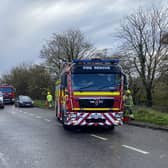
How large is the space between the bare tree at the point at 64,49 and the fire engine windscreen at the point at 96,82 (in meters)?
41.0

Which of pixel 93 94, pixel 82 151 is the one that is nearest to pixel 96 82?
pixel 93 94

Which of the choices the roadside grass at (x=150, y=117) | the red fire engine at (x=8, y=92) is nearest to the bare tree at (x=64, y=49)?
the red fire engine at (x=8, y=92)

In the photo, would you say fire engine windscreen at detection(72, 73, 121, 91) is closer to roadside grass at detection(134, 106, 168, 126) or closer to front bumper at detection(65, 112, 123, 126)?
front bumper at detection(65, 112, 123, 126)

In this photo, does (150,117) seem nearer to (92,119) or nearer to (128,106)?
(128,106)

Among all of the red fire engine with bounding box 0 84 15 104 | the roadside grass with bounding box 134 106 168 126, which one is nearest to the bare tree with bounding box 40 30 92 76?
the red fire engine with bounding box 0 84 15 104

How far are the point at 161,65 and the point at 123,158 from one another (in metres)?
36.3

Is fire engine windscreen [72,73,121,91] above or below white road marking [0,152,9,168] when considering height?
above

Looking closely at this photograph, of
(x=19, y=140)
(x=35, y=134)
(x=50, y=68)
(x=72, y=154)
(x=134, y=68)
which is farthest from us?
(x=50, y=68)

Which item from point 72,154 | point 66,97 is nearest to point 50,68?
point 66,97

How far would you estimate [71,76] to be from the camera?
44.8 feet

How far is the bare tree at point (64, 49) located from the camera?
55.6m

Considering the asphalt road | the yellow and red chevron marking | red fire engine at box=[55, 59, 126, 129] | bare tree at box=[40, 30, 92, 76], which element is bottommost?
the asphalt road

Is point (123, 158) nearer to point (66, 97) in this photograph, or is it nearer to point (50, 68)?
point (66, 97)

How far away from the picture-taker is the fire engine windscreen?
534 inches
